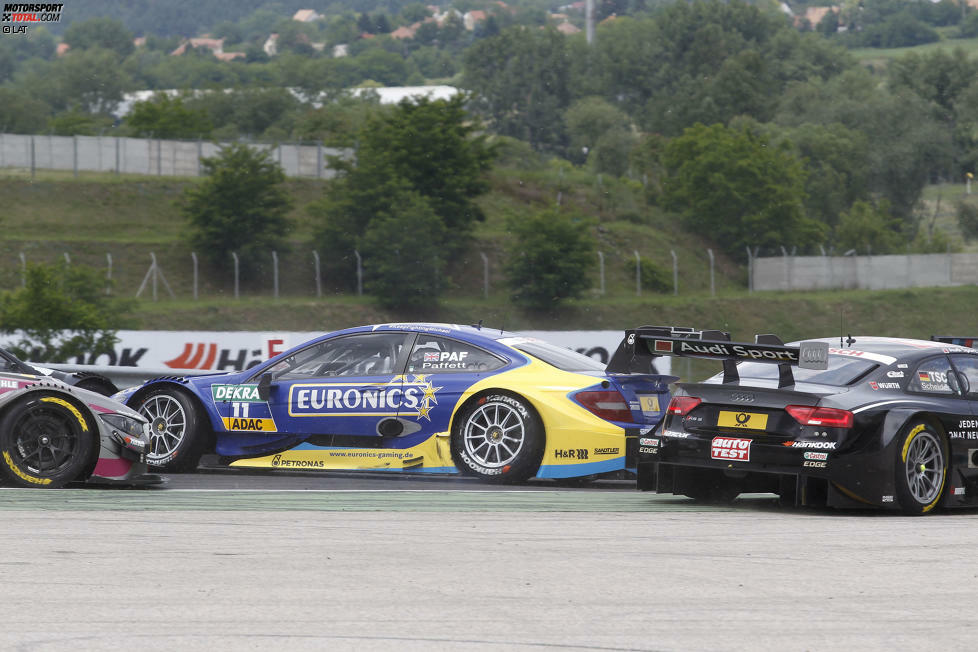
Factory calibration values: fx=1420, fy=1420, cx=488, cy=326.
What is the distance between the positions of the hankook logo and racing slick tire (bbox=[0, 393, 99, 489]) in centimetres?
434

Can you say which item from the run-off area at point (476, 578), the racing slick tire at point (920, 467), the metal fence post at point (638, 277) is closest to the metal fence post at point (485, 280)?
the metal fence post at point (638, 277)

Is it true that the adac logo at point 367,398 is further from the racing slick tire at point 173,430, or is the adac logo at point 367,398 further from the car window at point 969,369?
the car window at point 969,369

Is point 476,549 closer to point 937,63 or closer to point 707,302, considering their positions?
point 707,302

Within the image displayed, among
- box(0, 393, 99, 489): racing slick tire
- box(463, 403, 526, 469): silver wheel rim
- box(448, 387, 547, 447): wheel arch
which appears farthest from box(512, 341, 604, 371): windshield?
box(0, 393, 99, 489): racing slick tire

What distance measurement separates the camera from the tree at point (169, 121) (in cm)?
7738

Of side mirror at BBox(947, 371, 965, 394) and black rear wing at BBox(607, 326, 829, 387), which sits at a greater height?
black rear wing at BBox(607, 326, 829, 387)

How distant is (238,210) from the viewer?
57031 millimetres

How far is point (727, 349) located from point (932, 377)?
150cm

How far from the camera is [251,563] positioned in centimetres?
664

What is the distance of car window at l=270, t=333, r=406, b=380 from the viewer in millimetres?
11398

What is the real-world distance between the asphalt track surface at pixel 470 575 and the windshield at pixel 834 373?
86 centimetres

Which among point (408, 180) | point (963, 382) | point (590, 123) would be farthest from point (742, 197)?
point (963, 382)

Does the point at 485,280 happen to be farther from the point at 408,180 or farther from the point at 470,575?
the point at 470,575

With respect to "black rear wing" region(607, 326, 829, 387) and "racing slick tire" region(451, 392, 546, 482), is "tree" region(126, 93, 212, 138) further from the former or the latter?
"black rear wing" region(607, 326, 829, 387)
